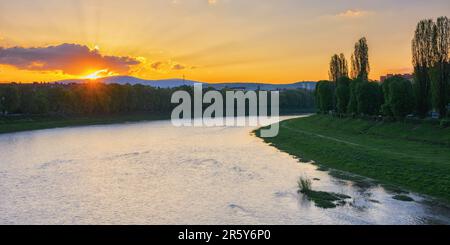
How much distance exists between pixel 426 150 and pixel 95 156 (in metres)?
37.5

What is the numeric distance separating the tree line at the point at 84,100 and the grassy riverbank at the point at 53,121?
13.5ft

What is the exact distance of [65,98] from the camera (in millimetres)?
129000

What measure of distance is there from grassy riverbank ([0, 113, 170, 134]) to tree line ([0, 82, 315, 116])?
4114 millimetres

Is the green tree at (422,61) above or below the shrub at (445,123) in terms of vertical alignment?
above

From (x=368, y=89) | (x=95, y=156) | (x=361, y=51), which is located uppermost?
(x=361, y=51)

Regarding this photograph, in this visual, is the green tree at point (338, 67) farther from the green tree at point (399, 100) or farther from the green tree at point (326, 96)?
the green tree at point (399, 100)

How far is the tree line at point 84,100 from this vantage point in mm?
114875

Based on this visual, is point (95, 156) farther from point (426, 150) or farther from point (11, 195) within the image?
point (426, 150)

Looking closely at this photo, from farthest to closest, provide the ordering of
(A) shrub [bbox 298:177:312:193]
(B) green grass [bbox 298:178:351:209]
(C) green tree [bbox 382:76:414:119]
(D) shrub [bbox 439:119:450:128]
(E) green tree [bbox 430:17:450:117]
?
(C) green tree [bbox 382:76:414:119]
(E) green tree [bbox 430:17:450:117]
(D) shrub [bbox 439:119:450:128]
(A) shrub [bbox 298:177:312:193]
(B) green grass [bbox 298:178:351:209]

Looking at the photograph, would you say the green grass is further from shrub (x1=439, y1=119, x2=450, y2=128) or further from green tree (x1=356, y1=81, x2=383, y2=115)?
green tree (x1=356, y1=81, x2=383, y2=115)

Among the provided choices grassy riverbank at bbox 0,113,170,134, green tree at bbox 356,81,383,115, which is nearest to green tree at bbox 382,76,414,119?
green tree at bbox 356,81,383,115

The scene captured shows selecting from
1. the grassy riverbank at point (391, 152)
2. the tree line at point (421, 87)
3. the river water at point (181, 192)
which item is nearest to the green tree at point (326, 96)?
the tree line at point (421, 87)

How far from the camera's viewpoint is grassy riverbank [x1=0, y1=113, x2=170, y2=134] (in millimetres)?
97438
